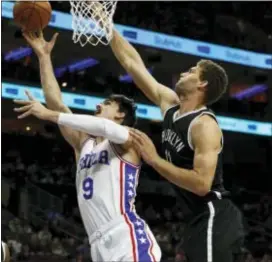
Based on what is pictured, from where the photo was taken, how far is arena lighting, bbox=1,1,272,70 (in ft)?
46.1

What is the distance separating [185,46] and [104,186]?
12924mm

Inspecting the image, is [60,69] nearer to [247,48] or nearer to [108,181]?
[247,48]

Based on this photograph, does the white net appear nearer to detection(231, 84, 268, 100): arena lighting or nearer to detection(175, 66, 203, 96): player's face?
detection(175, 66, 203, 96): player's face

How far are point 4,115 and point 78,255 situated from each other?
8152mm

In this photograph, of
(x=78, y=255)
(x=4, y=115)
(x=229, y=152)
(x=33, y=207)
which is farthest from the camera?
(x=229, y=152)

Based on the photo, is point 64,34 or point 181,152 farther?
point 64,34

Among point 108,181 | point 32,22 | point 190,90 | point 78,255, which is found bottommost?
point 78,255

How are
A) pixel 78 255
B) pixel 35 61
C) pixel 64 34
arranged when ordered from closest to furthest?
1. pixel 78 255
2. pixel 64 34
3. pixel 35 61

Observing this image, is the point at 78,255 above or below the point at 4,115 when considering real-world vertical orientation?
below

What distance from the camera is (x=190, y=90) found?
11.8 feet

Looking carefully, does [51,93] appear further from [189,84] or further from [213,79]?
[213,79]

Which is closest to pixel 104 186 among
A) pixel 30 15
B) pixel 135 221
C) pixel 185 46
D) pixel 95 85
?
pixel 135 221

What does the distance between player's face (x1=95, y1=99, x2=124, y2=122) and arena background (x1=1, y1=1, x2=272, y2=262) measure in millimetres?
6795

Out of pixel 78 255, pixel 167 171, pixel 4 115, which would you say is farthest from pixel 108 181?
pixel 4 115
